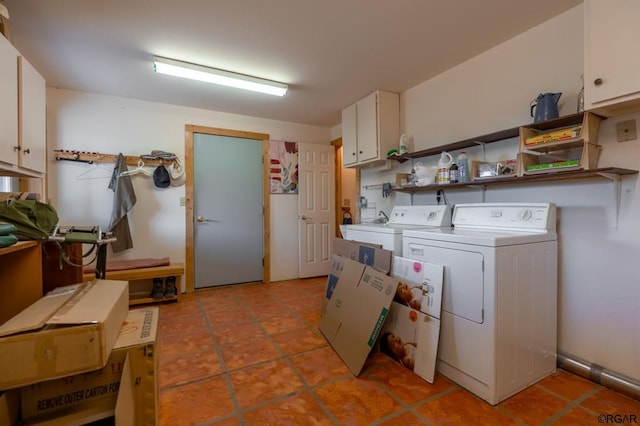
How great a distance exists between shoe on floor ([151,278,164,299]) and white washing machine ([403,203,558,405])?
9.54 feet

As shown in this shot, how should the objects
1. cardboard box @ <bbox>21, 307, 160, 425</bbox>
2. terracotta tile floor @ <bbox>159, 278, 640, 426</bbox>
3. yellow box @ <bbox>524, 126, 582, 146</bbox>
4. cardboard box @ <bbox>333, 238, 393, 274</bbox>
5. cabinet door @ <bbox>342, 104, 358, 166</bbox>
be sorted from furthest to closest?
cabinet door @ <bbox>342, 104, 358, 166</bbox> → cardboard box @ <bbox>333, 238, 393, 274</bbox> → yellow box @ <bbox>524, 126, 582, 146</bbox> → terracotta tile floor @ <bbox>159, 278, 640, 426</bbox> → cardboard box @ <bbox>21, 307, 160, 425</bbox>

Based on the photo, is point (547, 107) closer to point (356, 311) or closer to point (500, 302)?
point (500, 302)

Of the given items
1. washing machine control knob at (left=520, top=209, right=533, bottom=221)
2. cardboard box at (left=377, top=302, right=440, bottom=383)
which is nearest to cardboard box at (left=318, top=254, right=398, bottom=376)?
cardboard box at (left=377, top=302, right=440, bottom=383)

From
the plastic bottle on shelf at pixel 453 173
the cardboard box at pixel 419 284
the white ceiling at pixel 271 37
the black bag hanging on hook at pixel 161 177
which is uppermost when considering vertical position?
the white ceiling at pixel 271 37

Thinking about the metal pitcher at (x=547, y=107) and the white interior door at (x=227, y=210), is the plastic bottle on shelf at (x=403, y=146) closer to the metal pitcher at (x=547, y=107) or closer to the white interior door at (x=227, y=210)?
the metal pitcher at (x=547, y=107)

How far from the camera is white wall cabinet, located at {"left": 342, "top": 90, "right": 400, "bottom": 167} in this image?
3162 mm

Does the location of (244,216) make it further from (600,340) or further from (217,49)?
(600,340)

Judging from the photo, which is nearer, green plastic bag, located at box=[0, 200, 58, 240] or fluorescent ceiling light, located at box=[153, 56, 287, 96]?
green plastic bag, located at box=[0, 200, 58, 240]

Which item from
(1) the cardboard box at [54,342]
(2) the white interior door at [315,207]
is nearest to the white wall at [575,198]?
(2) the white interior door at [315,207]

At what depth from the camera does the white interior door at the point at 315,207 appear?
14.6ft

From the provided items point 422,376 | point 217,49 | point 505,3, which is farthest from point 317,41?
point 422,376

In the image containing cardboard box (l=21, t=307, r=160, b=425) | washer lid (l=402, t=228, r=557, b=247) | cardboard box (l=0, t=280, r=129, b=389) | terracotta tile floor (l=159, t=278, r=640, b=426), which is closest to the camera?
cardboard box (l=0, t=280, r=129, b=389)

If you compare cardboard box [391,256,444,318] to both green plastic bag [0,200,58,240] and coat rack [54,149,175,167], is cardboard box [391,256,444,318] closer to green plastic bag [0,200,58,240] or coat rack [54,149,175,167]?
green plastic bag [0,200,58,240]

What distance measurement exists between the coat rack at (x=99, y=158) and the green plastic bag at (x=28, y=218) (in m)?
2.18
